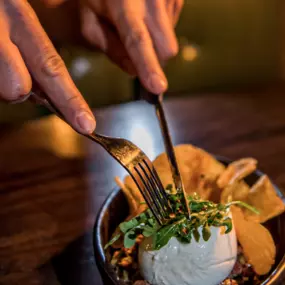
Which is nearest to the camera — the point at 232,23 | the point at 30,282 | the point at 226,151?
the point at 30,282

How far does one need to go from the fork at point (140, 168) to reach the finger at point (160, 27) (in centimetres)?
27

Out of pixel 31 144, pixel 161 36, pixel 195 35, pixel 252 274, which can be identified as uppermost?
pixel 161 36

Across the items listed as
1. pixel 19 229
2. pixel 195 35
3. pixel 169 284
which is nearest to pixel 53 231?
pixel 19 229

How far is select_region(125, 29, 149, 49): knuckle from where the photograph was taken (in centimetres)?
70

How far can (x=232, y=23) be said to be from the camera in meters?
1.59

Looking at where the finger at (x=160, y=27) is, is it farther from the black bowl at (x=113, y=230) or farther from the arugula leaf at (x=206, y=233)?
the arugula leaf at (x=206, y=233)

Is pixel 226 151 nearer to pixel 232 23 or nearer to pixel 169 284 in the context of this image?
pixel 169 284

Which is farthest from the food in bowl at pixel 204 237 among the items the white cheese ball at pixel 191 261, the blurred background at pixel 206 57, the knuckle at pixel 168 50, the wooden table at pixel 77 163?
the blurred background at pixel 206 57

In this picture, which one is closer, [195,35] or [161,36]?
[161,36]

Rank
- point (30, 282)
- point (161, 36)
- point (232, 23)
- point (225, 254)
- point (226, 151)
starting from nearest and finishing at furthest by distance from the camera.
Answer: point (225, 254) → point (30, 282) → point (161, 36) → point (226, 151) → point (232, 23)

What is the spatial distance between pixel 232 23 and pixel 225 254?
3.87ft

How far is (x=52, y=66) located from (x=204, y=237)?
250 millimetres

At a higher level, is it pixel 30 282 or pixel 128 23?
pixel 128 23

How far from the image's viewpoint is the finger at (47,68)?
21.0 inches
